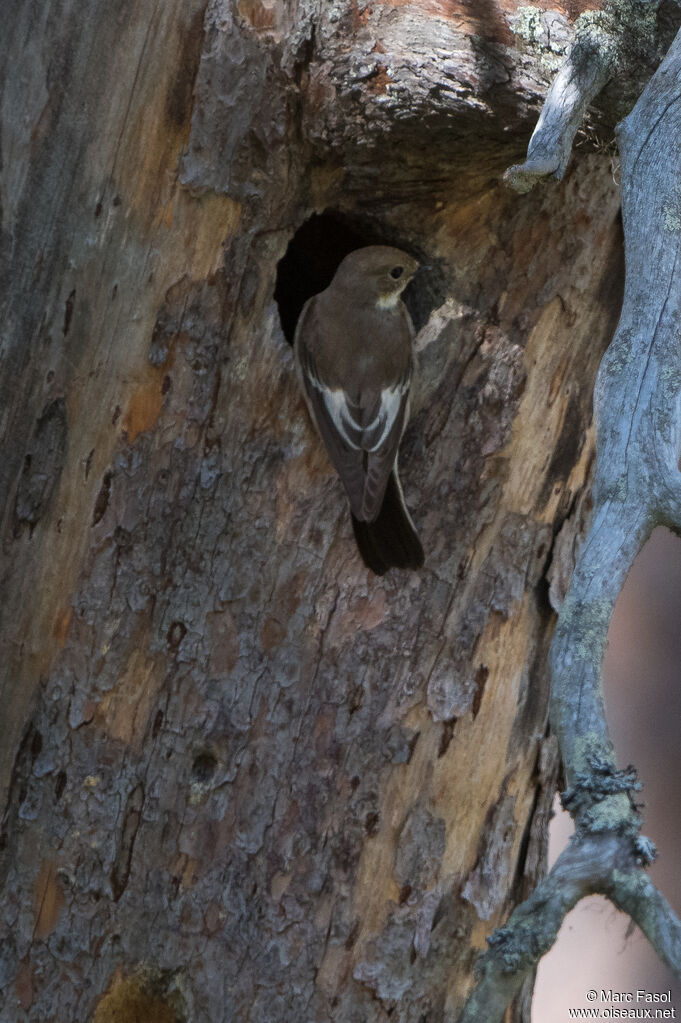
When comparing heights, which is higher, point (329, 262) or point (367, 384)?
point (329, 262)

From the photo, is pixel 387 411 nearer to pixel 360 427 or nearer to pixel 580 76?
pixel 360 427

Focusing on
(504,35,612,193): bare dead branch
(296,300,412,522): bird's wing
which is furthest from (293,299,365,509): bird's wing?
(504,35,612,193): bare dead branch

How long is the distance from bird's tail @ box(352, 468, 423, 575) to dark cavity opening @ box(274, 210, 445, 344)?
0.63 m

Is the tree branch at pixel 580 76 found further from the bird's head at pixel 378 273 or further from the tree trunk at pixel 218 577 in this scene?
the bird's head at pixel 378 273

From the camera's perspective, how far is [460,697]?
290 cm

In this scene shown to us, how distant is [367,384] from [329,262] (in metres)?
0.79

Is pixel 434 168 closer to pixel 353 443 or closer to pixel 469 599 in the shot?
pixel 353 443

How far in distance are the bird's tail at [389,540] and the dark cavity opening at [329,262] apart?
63cm

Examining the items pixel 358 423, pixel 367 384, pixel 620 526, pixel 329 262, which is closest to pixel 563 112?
pixel 620 526

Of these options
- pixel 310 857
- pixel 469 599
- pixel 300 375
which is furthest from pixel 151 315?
pixel 310 857

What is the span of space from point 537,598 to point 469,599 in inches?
7.9

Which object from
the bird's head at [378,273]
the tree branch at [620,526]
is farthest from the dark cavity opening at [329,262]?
the tree branch at [620,526]

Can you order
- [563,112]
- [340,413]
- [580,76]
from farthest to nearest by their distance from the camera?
[340,413], [580,76], [563,112]

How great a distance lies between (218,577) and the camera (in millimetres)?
2834
